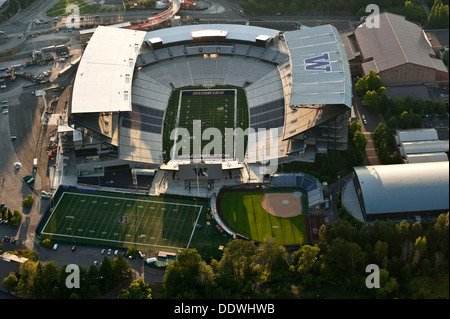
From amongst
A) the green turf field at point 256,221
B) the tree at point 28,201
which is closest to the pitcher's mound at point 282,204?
the green turf field at point 256,221

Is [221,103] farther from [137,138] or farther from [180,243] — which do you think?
[180,243]

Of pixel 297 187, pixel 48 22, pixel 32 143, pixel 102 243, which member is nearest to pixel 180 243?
pixel 102 243

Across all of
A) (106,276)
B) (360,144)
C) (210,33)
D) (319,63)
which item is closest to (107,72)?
(210,33)

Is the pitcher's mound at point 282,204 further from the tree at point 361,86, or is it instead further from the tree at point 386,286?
the tree at point 361,86

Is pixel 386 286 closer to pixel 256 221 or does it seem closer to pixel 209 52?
pixel 256 221

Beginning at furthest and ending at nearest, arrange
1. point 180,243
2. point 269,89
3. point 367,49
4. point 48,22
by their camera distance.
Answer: point 48,22 → point 367,49 → point 269,89 → point 180,243

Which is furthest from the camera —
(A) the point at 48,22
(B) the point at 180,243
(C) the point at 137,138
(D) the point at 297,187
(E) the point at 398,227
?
(A) the point at 48,22
